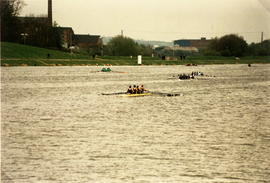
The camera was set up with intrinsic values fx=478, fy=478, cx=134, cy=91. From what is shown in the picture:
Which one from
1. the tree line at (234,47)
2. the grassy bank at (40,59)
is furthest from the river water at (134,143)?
the tree line at (234,47)

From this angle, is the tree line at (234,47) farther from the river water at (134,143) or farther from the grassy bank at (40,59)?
the river water at (134,143)

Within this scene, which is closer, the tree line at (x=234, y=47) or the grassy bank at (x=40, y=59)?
the grassy bank at (x=40, y=59)

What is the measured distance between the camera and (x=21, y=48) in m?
96.5

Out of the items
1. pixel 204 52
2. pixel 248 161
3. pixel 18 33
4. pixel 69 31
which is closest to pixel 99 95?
pixel 248 161

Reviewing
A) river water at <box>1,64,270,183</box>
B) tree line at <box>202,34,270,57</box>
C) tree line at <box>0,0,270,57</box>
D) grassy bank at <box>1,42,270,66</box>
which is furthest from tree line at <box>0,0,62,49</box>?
river water at <box>1,64,270,183</box>

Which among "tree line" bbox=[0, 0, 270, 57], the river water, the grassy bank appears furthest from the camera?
"tree line" bbox=[0, 0, 270, 57]

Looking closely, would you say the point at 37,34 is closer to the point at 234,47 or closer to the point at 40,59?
the point at 40,59

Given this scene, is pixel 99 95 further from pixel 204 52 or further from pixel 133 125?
pixel 204 52

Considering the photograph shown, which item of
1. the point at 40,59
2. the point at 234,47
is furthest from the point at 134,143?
the point at 234,47

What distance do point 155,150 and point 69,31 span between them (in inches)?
7139

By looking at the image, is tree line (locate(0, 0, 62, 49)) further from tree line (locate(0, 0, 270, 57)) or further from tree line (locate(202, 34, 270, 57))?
tree line (locate(202, 34, 270, 57))

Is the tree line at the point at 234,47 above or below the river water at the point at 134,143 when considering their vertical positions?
above

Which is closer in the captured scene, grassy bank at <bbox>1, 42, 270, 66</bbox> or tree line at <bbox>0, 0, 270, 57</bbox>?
grassy bank at <bbox>1, 42, 270, 66</bbox>

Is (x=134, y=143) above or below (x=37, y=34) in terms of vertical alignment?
below
